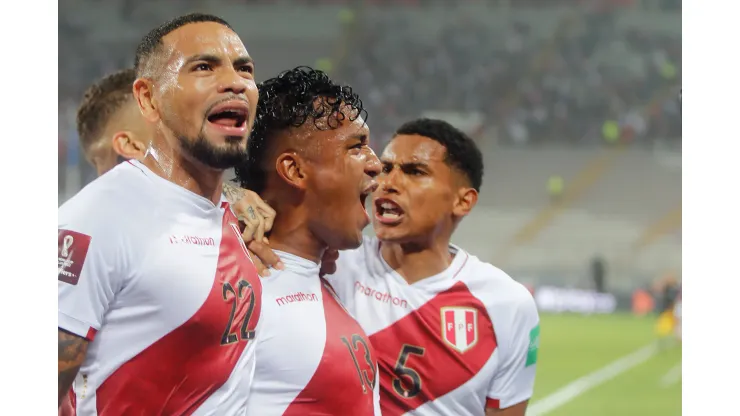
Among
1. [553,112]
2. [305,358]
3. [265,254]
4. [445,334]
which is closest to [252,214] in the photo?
[265,254]

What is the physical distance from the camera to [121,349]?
1693mm

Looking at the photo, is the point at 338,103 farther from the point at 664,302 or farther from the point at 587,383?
the point at 664,302

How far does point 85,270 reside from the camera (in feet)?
5.35

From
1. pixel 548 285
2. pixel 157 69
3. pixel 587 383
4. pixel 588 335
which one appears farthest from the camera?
pixel 548 285

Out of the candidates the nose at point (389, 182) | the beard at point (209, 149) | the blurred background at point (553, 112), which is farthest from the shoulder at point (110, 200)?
the blurred background at point (553, 112)

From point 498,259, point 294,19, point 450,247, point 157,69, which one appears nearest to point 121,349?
point 157,69

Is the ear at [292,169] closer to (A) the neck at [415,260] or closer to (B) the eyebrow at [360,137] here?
(B) the eyebrow at [360,137]

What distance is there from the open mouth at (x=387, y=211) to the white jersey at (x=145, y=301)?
1005 millimetres

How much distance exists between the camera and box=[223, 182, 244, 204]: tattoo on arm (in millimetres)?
2160

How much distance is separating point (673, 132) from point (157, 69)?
15273mm

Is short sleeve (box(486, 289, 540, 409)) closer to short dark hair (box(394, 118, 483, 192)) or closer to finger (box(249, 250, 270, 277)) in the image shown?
short dark hair (box(394, 118, 483, 192))

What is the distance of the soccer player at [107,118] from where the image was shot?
9.55 ft

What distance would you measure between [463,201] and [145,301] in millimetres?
1514
